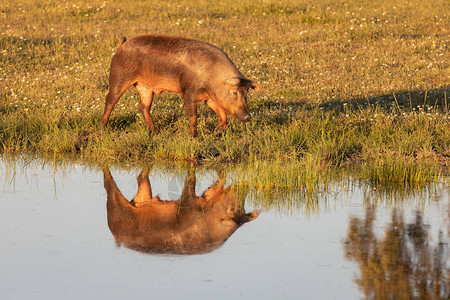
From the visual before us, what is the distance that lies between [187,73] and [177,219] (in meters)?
4.28

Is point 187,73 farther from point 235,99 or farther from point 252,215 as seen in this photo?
point 252,215

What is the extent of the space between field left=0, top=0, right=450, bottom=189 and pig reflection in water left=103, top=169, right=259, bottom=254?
811 mm

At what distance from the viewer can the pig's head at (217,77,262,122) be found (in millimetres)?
11148

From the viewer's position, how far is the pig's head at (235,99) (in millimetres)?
11148

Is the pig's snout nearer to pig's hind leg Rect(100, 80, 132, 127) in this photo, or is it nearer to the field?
the field

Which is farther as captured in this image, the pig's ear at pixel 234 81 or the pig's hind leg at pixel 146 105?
the pig's hind leg at pixel 146 105

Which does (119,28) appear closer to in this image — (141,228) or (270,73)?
(270,73)

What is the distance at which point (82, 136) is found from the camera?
11609mm

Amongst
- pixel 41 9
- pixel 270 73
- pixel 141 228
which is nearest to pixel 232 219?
pixel 141 228

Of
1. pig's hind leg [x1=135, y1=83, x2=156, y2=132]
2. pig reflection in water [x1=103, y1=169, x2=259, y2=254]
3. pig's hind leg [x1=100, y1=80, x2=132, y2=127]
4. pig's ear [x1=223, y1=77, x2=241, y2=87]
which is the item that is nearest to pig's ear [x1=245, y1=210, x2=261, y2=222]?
pig reflection in water [x1=103, y1=169, x2=259, y2=254]

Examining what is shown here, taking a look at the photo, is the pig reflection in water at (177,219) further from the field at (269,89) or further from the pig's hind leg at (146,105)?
the pig's hind leg at (146,105)

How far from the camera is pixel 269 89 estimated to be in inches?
591

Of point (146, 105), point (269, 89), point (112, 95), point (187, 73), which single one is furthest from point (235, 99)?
point (269, 89)

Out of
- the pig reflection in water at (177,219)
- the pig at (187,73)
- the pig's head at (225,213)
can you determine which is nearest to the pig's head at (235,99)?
the pig at (187,73)
